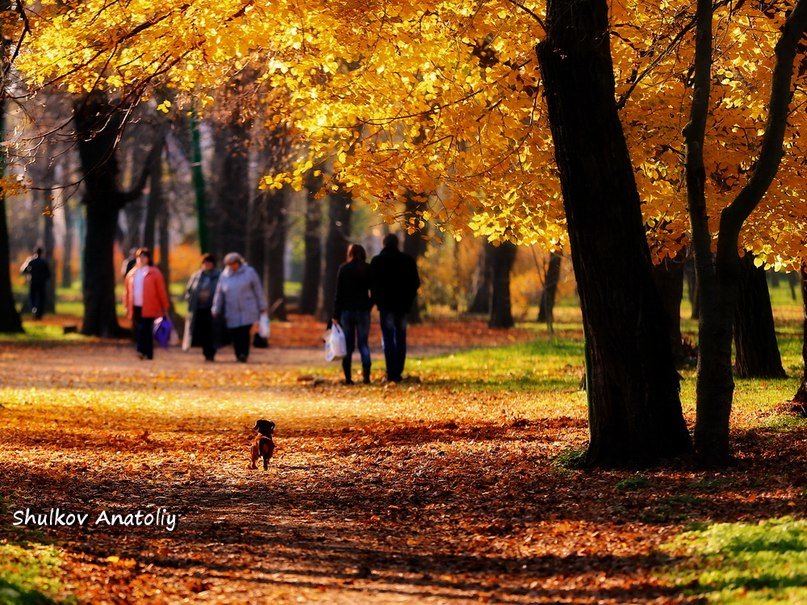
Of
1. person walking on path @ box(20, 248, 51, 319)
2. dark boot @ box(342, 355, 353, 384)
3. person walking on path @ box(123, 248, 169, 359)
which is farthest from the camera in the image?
person walking on path @ box(20, 248, 51, 319)

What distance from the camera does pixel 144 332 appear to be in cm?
2333

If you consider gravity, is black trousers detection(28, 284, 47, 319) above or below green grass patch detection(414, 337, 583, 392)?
above

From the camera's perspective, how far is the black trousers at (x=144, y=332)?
22.7 metres

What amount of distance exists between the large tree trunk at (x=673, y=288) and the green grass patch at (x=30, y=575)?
10380mm

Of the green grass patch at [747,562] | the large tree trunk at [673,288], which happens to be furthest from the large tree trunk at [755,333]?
Result: the green grass patch at [747,562]

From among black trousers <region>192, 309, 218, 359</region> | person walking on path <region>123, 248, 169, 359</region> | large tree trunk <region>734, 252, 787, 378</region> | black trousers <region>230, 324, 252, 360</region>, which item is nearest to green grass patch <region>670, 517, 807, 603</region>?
large tree trunk <region>734, 252, 787, 378</region>

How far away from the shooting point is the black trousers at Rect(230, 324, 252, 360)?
23.1m

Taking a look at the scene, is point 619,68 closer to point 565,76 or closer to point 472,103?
point 472,103

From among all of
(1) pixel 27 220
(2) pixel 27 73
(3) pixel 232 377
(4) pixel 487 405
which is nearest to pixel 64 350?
(3) pixel 232 377

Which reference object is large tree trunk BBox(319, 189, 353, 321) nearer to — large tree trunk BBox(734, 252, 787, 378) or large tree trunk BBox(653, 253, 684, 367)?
large tree trunk BBox(653, 253, 684, 367)

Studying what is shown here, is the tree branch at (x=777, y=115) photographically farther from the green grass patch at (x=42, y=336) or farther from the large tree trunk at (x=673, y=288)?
the green grass patch at (x=42, y=336)

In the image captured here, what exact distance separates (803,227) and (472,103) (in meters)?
3.67

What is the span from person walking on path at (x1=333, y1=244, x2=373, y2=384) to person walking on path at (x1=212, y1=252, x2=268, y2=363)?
4.33m

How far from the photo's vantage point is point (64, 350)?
2623 centimetres
